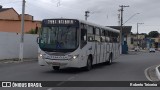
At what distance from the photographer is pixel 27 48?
3966 centimetres

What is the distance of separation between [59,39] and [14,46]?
17.0m

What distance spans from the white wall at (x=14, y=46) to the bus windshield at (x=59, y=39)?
46.5 feet

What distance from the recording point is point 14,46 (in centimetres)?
3725

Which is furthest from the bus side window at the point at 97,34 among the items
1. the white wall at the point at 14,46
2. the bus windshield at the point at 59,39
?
the white wall at the point at 14,46

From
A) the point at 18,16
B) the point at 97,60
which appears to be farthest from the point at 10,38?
the point at 18,16

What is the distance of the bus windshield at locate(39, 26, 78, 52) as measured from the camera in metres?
20.9

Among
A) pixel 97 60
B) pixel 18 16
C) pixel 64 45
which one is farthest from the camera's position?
pixel 18 16

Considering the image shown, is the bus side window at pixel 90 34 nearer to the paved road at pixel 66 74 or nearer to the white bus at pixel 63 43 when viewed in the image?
the white bus at pixel 63 43

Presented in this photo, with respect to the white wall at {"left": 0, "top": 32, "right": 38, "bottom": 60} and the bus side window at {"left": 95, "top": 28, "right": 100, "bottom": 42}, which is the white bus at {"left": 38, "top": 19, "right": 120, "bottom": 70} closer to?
the bus side window at {"left": 95, "top": 28, "right": 100, "bottom": 42}

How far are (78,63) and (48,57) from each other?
5.47ft

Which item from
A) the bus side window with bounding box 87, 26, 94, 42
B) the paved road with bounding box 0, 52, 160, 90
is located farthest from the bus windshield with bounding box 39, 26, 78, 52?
the bus side window with bounding box 87, 26, 94, 42

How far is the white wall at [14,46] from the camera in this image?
35094 mm

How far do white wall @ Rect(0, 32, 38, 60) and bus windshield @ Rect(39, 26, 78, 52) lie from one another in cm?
1418

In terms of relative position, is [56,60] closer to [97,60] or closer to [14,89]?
[97,60]
